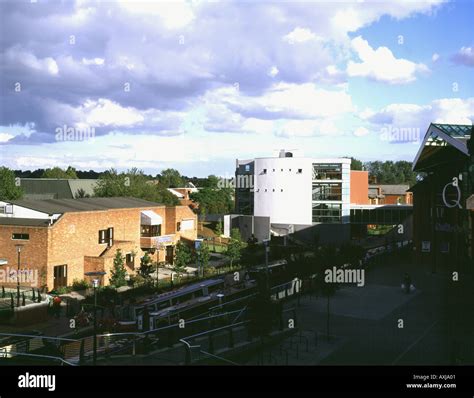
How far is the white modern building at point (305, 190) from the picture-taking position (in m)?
55.6

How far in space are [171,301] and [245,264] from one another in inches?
571

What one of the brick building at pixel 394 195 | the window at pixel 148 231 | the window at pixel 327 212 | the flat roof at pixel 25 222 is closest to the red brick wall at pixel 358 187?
the window at pixel 327 212

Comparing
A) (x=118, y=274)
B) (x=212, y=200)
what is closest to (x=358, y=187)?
(x=212, y=200)

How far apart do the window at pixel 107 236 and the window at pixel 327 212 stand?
27487 mm

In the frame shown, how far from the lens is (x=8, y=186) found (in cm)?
5191

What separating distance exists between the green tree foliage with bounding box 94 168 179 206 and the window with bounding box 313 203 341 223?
2118 cm

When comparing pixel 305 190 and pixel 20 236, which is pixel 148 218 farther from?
pixel 305 190

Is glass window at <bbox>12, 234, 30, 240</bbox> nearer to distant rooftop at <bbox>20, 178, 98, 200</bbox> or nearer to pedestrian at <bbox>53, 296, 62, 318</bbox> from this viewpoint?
pedestrian at <bbox>53, 296, 62, 318</bbox>

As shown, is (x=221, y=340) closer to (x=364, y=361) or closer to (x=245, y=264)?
(x=364, y=361)

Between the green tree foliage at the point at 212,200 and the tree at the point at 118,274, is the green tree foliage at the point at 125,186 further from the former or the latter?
the tree at the point at 118,274

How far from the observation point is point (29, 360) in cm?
1327

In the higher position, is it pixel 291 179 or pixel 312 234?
pixel 291 179

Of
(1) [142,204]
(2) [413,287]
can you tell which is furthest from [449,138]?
(1) [142,204]
